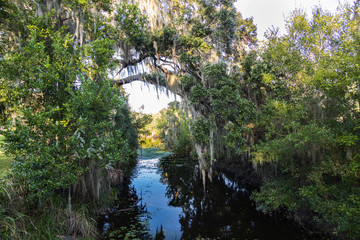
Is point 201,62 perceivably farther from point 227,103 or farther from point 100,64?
point 100,64

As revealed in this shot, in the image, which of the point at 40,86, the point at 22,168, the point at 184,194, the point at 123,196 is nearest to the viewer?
the point at 22,168

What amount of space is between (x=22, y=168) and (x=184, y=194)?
30.0ft

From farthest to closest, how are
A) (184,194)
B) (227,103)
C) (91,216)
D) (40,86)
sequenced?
(184,194), (227,103), (91,216), (40,86)

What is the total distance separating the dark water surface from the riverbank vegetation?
0.84 metres

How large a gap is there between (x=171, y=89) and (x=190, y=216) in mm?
6362

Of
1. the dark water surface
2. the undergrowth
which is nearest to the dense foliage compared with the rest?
the undergrowth

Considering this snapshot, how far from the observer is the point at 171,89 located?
10.9m

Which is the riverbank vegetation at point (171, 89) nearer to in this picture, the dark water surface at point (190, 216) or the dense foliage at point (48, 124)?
the dense foliage at point (48, 124)

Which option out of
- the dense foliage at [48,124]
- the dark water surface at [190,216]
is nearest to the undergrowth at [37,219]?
the dense foliage at [48,124]

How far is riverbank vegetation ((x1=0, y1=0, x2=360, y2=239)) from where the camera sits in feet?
18.5

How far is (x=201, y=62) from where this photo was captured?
10.3 meters

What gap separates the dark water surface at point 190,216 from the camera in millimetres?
7312

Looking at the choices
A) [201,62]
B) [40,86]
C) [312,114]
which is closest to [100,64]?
[40,86]

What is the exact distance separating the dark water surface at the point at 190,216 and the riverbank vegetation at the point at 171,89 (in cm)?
84
